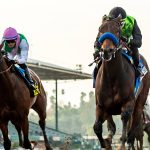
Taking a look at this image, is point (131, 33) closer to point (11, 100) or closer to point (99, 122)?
point (99, 122)

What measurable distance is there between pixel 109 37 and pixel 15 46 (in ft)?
10.9

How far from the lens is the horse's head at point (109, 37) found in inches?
402

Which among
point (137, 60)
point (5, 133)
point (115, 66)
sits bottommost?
point (5, 133)

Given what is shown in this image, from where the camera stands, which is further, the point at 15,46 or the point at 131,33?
the point at 15,46

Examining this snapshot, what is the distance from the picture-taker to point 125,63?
11.4m

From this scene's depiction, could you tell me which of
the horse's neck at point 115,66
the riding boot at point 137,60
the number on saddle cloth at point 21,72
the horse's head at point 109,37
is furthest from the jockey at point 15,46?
the horse's head at point 109,37

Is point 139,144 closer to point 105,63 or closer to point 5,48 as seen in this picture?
point 5,48

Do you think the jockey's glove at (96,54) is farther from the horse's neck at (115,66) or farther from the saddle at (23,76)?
the saddle at (23,76)

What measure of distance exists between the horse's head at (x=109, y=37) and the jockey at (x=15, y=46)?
9.00 feet

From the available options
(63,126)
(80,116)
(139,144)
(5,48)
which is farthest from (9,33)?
(80,116)

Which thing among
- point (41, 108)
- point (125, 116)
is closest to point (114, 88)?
point (125, 116)

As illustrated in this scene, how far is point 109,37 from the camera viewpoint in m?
10.3

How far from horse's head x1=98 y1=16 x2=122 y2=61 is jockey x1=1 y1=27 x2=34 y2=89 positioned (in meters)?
2.74

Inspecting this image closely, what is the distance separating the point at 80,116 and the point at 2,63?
446 ft
